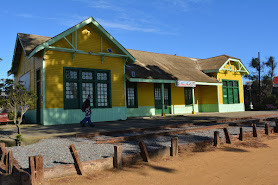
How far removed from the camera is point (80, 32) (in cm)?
1464

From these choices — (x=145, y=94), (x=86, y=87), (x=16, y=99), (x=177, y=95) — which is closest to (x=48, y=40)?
(x=86, y=87)

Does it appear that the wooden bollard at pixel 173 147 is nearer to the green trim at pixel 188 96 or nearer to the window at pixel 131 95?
the window at pixel 131 95

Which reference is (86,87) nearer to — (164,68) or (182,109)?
(164,68)

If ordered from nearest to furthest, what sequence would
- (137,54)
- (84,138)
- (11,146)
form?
(11,146) → (84,138) → (137,54)

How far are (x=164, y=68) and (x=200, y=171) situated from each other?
16.3 meters

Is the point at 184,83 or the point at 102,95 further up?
the point at 184,83

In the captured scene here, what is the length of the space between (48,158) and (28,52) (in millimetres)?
9483

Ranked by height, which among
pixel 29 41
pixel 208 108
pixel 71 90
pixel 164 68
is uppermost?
pixel 29 41

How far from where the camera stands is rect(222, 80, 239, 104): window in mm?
24266

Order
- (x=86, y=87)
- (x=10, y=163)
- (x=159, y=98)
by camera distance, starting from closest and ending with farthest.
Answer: (x=10, y=163) → (x=86, y=87) → (x=159, y=98)

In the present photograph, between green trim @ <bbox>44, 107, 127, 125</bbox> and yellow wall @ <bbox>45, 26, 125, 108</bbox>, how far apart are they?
0.34 meters

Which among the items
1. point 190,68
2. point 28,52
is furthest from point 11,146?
point 190,68

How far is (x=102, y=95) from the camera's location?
1536 cm

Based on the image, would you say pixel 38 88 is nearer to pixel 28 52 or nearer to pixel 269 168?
pixel 28 52
